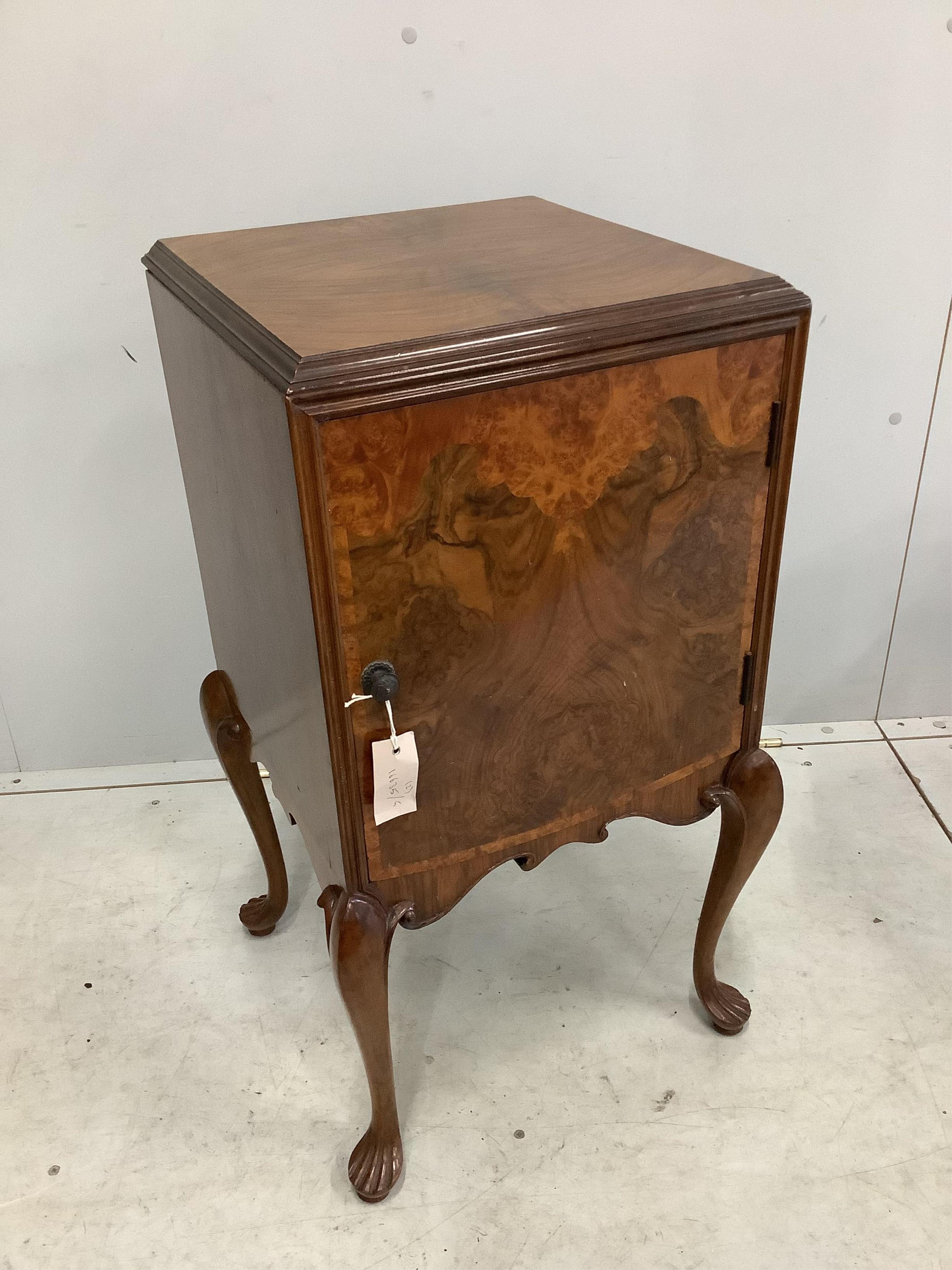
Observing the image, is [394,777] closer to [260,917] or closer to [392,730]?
[392,730]

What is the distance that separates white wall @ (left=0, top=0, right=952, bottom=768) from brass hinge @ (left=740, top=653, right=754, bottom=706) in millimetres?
656

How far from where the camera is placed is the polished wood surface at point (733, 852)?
114 centimetres

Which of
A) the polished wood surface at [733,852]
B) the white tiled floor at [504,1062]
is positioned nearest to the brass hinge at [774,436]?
the polished wood surface at [733,852]

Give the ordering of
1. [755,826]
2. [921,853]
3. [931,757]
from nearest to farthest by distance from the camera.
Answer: [755,826] → [921,853] → [931,757]

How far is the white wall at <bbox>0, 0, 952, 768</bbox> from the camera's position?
51.8 inches

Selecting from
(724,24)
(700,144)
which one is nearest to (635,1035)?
(700,144)

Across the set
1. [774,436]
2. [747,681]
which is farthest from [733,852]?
[774,436]

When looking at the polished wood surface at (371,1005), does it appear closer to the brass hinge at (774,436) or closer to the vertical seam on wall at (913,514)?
the brass hinge at (774,436)

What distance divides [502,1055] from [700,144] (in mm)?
1158

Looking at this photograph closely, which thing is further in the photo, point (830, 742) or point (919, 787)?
point (830, 742)

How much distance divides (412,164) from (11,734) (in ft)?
3.51

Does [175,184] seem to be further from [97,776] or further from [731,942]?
[731,942]

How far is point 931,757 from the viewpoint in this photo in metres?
1.78

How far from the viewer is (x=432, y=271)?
981mm
